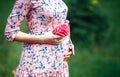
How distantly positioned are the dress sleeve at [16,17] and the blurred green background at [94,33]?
4774 mm

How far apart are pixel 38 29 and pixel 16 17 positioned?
8.0 inches

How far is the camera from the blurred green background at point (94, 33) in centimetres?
1028

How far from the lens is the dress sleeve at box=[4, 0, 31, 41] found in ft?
16.8

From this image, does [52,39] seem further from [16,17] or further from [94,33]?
[94,33]

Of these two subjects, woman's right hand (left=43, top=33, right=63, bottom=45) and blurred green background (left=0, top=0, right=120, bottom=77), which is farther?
blurred green background (left=0, top=0, right=120, bottom=77)

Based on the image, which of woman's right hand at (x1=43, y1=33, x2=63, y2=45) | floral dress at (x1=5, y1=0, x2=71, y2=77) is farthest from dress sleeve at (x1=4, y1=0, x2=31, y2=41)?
woman's right hand at (x1=43, y1=33, x2=63, y2=45)

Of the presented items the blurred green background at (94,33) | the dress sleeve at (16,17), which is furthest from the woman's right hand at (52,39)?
the blurred green background at (94,33)

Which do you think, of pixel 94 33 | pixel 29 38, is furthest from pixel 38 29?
pixel 94 33

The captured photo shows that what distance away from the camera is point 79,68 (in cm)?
988

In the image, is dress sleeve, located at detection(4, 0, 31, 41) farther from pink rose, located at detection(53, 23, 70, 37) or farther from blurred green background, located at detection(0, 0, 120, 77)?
blurred green background, located at detection(0, 0, 120, 77)

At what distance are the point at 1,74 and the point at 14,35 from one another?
289 centimetres

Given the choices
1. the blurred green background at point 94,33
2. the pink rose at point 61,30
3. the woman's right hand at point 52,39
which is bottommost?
the blurred green background at point 94,33

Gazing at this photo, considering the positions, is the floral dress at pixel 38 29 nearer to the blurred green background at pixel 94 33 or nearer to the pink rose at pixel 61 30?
the pink rose at pixel 61 30

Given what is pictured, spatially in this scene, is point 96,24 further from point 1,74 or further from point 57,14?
point 57,14
